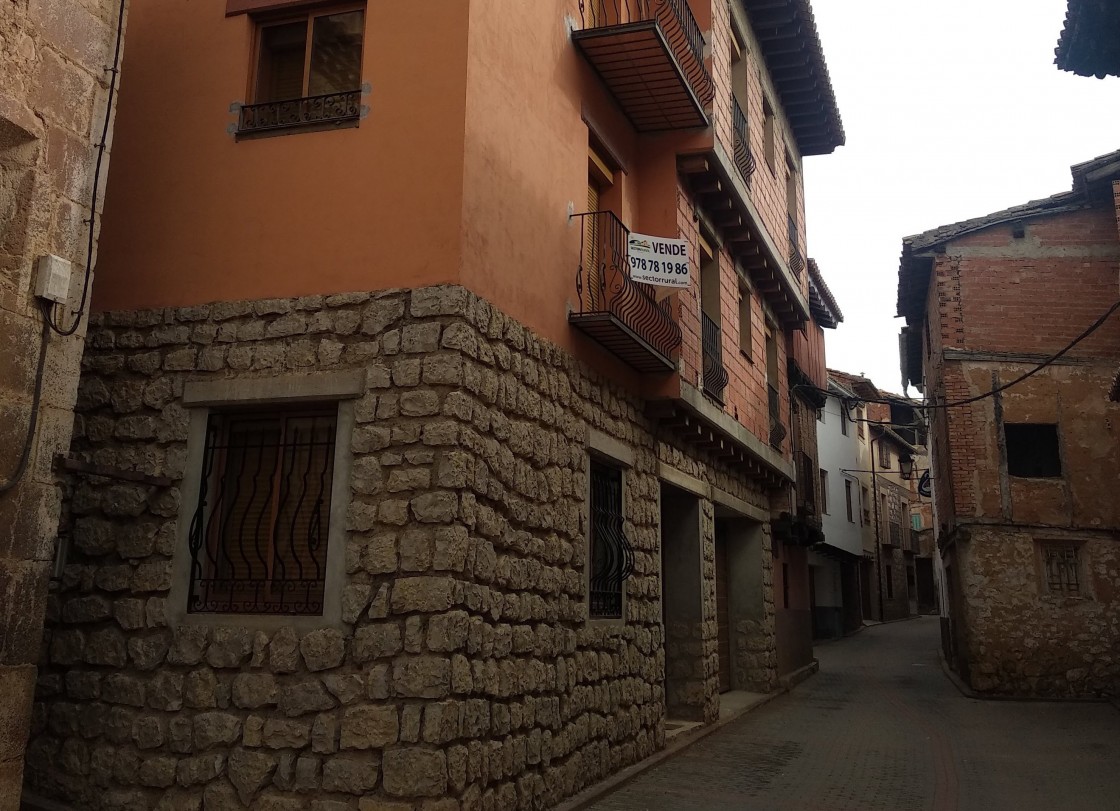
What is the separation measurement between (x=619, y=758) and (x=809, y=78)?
1150 cm

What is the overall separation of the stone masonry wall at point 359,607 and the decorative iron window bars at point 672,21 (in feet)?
12.9

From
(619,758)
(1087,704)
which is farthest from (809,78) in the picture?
(619,758)

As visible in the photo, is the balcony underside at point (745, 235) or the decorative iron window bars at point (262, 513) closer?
the decorative iron window bars at point (262, 513)

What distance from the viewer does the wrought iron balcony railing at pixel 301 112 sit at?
23.0 feet

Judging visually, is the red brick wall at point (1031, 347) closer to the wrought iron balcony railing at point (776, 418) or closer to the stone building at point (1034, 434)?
the stone building at point (1034, 434)

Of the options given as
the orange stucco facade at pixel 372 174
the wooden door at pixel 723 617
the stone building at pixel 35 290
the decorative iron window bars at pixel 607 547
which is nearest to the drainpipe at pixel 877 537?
the wooden door at pixel 723 617

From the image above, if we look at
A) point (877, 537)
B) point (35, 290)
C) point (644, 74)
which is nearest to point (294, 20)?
point (35, 290)

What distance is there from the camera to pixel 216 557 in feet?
22.0

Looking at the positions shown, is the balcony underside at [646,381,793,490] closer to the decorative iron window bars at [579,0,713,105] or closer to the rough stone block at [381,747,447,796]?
the decorative iron window bars at [579,0,713,105]

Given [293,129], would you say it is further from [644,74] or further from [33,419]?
[644,74]

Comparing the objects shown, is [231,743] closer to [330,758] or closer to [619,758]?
[330,758]

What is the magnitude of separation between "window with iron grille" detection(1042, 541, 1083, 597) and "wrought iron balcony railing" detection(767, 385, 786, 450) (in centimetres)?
444

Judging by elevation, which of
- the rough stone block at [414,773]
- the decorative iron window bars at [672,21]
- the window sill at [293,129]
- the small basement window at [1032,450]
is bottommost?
the rough stone block at [414,773]

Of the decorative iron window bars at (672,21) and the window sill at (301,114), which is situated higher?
the decorative iron window bars at (672,21)
